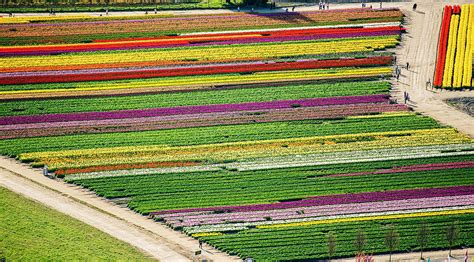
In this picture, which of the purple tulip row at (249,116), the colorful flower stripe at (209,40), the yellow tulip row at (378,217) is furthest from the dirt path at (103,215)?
the colorful flower stripe at (209,40)

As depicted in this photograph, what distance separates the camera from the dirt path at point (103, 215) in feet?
261

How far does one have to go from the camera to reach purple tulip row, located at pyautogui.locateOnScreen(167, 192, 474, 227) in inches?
3297

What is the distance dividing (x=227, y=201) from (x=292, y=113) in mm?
19044

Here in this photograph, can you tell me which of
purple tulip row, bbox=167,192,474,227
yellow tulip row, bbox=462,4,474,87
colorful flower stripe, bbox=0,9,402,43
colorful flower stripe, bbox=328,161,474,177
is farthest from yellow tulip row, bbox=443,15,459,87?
purple tulip row, bbox=167,192,474,227

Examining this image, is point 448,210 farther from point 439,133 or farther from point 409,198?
point 439,133

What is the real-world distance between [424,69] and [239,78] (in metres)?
18.6

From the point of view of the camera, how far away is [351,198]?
8675 centimetres

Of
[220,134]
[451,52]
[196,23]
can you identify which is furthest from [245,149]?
[196,23]

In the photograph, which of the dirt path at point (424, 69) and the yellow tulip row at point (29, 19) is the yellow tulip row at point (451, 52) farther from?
the yellow tulip row at point (29, 19)

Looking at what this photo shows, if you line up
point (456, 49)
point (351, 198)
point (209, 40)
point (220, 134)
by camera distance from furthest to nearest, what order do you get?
point (209, 40) → point (456, 49) → point (220, 134) → point (351, 198)

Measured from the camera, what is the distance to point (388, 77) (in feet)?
365

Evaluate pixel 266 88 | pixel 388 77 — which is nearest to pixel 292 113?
pixel 266 88

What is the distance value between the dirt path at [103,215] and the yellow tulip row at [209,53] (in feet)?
72.9

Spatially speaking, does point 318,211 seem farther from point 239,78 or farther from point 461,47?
point 461,47
